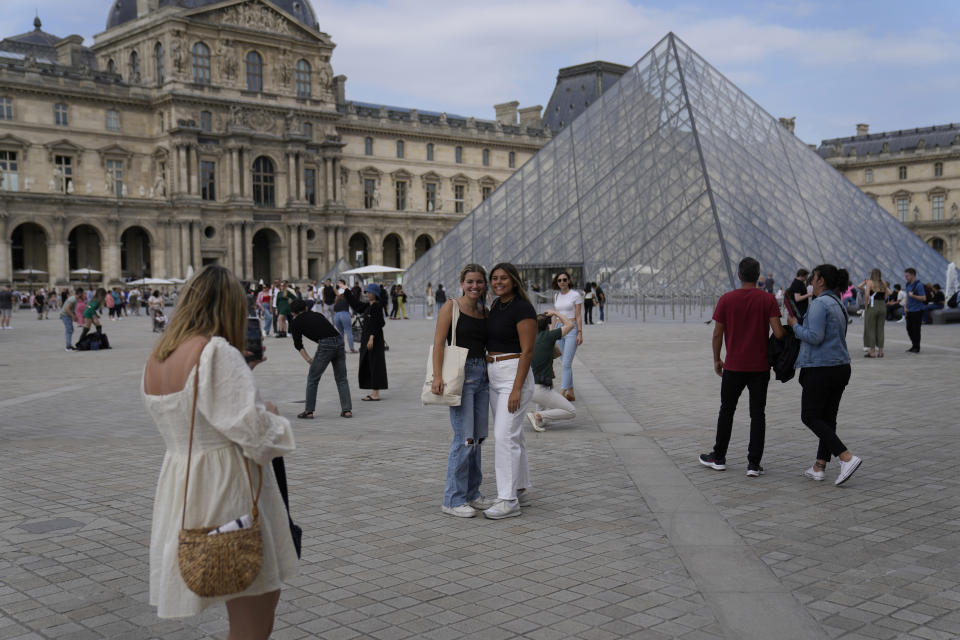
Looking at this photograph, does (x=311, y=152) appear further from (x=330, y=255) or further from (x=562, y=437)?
(x=562, y=437)

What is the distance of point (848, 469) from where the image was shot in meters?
5.90

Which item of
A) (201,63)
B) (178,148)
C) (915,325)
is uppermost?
(201,63)

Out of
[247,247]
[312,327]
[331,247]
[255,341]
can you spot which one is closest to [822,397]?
[255,341]

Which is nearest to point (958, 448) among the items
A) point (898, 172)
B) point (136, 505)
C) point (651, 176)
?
point (136, 505)

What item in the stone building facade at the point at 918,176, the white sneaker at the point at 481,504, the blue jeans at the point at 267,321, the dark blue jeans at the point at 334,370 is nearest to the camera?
the white sneaker at the point at 481,504

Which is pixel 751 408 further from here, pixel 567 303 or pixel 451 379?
pixel 567 303

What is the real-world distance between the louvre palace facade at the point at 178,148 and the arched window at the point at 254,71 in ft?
0.25

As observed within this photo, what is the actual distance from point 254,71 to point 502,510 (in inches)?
2147

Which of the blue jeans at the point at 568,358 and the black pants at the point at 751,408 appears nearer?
the black pants at the point at 751,408

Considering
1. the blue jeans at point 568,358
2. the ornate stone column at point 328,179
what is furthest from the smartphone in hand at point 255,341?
the ornate stone column at point 328,179

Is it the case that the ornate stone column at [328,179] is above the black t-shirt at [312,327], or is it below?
above

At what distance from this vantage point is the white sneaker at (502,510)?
5.36 meters

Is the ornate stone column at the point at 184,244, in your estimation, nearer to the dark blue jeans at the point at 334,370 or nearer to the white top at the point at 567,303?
the dark blue jeans at the point at 334,370

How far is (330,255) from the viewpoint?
5931 centimetres
